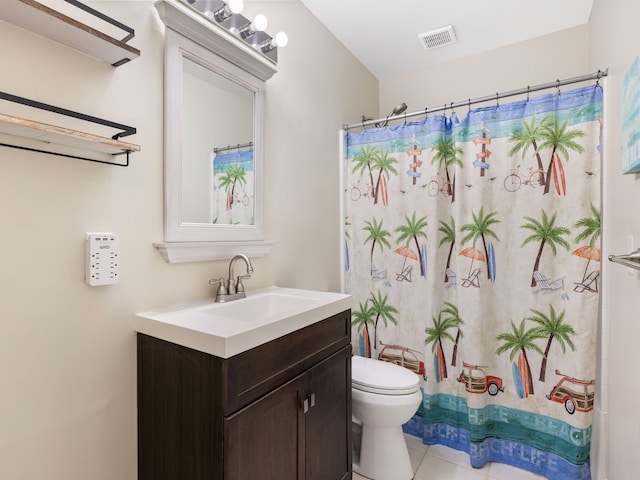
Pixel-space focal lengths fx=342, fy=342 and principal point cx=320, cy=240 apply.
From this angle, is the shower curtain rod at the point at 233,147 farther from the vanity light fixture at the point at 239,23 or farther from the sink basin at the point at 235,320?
the sink basin at the point at 235,320

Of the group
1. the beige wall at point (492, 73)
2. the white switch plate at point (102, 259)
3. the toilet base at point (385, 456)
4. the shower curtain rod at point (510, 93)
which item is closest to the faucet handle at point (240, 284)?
the white switch plate at point (102, 259)

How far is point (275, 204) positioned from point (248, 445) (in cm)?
112

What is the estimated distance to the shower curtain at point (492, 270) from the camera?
170 centimetres

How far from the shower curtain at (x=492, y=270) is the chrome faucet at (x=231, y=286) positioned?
1.05 metres

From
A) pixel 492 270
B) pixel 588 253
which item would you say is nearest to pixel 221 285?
pixel 492 270

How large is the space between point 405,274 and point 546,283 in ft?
2.44

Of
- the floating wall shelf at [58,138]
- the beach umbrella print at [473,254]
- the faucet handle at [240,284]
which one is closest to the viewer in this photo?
the floating wall shelf at [58,138]

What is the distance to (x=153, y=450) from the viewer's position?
3.76 feet

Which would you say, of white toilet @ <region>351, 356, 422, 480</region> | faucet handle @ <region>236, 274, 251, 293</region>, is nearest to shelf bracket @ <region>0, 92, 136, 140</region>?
faucet handle @ <region>236, 274, 251, 293</region>

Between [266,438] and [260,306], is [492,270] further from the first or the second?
[266,438]

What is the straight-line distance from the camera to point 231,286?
1.46m

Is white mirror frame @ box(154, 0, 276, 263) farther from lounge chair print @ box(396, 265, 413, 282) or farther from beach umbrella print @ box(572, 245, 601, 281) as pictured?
beach umbrella print @ box(572, 245, 601, 281)

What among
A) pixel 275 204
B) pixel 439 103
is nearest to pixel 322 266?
pixel 275 204

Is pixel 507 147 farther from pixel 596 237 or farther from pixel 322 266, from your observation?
pixel 322 266
